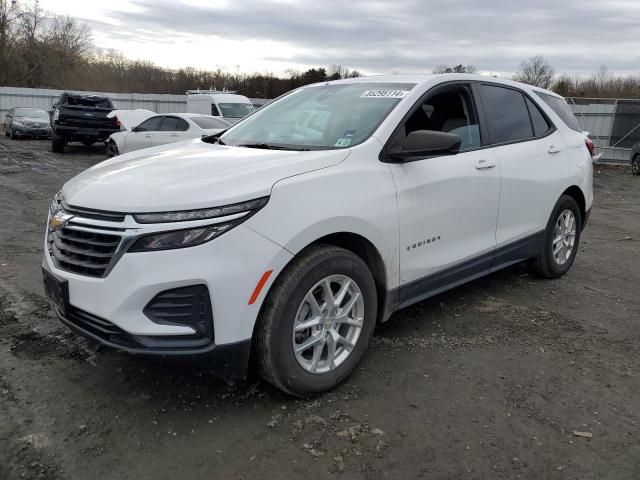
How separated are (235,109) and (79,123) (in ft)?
17.0

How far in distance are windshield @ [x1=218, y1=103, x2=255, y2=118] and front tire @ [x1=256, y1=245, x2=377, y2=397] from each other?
55.7 feet

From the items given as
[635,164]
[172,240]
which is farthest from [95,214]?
[635,164]

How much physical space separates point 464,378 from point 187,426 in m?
1.67

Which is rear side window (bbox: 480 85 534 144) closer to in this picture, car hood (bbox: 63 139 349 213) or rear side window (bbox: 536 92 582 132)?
rear side window (bbox: 536 92 582 132)

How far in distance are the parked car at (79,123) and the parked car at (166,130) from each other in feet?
8.70

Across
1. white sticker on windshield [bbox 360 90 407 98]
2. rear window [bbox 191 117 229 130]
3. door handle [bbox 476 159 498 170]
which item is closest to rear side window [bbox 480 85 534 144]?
door handle [bbox 476 159 498 170]

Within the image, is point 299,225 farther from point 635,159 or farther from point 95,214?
point 635,159

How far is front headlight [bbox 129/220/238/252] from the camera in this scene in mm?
2553

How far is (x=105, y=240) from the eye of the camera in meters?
2.67

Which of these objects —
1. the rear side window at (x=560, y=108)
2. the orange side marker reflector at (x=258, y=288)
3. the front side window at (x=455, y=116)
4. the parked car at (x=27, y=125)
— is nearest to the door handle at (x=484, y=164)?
the front side window at (x=455, y=116)

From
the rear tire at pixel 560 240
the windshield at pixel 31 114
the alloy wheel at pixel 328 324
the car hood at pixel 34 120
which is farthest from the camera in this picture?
the windshield at pixel 31 114

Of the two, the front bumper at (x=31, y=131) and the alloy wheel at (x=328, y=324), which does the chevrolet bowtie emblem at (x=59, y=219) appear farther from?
the front bumper at (x=31, y=131)

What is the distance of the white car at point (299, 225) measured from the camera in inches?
102

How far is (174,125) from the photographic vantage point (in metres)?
14.1
